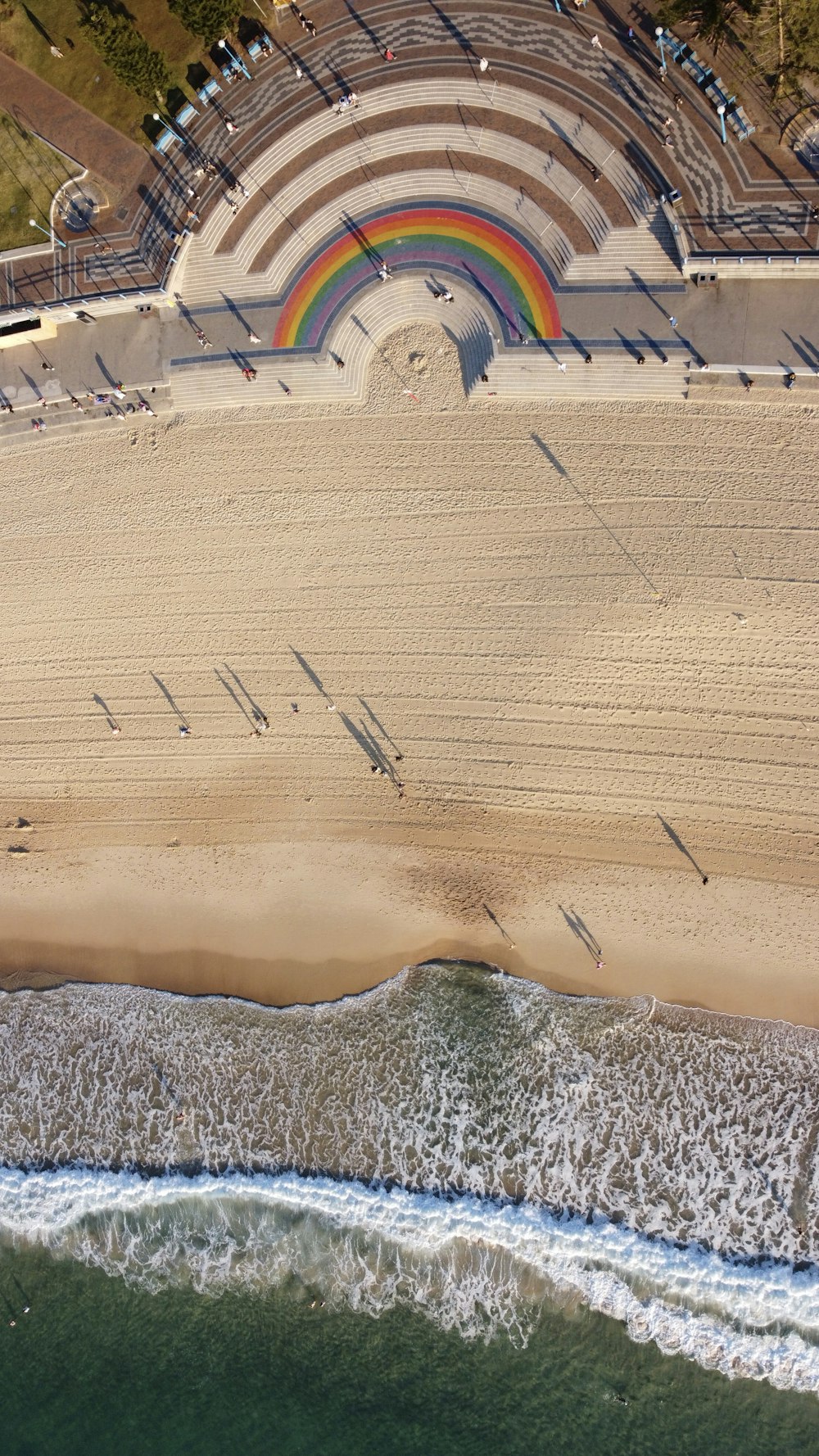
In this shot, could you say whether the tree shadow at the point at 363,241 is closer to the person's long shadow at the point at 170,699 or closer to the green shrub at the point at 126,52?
the green shrub at the point at 126,52

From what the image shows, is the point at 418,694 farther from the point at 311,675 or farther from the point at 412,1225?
the point at 412,1225

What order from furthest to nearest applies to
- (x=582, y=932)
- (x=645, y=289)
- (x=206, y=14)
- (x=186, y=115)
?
(x=186, y=115), (x=582, y=932), (x=645, y=289), (x=206, y=14)

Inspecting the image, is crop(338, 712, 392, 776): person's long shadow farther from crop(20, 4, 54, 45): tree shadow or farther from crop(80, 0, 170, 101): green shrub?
crop(20, 4, 54, 45): tree shadow

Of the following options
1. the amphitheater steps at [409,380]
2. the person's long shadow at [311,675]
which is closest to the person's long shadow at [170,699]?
the person's long shadow at [311,675]

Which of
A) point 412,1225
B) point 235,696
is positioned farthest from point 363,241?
point 412,1225

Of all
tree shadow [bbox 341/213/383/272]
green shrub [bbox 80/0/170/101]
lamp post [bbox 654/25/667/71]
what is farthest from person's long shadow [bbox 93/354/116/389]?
lamp post [bbox 654/25/667/71]
